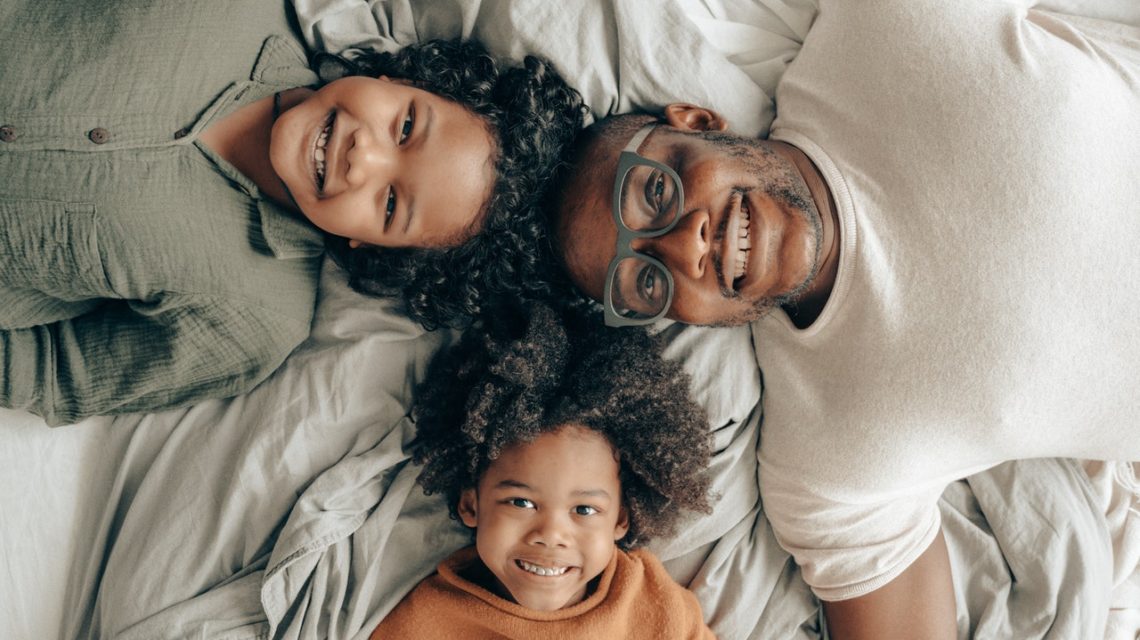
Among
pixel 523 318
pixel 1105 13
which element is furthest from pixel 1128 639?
pixel 523 318

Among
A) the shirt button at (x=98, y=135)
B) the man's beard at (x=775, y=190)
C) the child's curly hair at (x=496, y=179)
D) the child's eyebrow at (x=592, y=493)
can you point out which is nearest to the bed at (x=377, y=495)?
the child's curly hair at (x=496, y=179)

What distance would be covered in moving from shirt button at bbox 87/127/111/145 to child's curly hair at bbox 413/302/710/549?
0.77 metres

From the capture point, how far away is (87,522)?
1762mm

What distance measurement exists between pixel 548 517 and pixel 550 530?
0.03m

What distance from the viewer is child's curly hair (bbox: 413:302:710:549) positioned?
161 centimetres

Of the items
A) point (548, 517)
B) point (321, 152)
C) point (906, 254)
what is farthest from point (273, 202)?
point (906, 254)

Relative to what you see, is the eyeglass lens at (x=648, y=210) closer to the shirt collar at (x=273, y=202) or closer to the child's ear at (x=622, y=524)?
the child's ear at (x=622, y=524)

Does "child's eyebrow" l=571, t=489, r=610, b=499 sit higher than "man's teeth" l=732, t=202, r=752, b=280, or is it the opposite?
"man's teeth" l=732, t=202, r=752, b=280

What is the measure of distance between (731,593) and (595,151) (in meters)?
1.01

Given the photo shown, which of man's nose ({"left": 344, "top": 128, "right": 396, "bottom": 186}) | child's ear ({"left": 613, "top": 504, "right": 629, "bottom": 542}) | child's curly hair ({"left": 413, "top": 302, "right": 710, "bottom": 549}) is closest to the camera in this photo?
man's nose ({"left": 344, "top": 128, "right": 396, "bottom": 186})

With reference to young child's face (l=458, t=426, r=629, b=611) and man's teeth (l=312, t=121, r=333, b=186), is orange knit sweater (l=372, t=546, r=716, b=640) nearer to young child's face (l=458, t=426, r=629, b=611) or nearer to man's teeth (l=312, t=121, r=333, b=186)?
young child's face (l=458, t=426, r=629, b=611)

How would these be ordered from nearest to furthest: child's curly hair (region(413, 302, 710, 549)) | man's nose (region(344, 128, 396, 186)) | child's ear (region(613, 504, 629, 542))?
man's nose (region(344, 128, 396, 186)), child's curly hair (region(413, 302, 710, 549)), child's ear (region(613, 504, 629, 542))

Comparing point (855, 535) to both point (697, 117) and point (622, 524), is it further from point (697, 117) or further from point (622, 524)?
point (697, 117)

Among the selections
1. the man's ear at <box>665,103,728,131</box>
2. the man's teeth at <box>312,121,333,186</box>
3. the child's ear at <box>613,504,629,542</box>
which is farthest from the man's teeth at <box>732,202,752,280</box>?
the man's teeth at <box>312,121,333,186</box>
